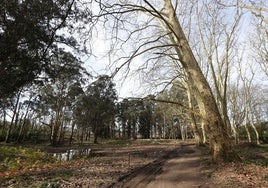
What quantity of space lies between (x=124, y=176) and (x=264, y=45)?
16347 mm

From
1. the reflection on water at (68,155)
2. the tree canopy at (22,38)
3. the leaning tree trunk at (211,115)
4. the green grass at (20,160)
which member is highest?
the tree canopy at (22,38)

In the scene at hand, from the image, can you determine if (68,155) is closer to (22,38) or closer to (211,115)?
(22,38)

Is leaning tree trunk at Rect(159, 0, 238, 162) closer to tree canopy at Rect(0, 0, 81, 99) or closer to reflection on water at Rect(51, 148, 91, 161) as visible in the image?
tree canopy at Rect(0, 0, 81, 99)

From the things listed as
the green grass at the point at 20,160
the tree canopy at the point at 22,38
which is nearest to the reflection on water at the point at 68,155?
the green grass at the point at 20,160

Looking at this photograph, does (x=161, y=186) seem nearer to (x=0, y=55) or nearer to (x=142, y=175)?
(x=142, y=175)

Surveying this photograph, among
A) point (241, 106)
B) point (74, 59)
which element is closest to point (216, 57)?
point (74, 59)

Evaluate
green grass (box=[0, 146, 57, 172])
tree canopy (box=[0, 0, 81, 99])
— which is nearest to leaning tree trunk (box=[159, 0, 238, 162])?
tree canopy (box=[0, 0, 81, 99])

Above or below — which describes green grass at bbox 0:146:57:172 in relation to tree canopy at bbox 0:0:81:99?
below

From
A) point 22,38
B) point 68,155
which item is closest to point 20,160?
point 68,155

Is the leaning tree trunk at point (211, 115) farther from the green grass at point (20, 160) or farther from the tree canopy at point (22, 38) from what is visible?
the green grass at point (20, 160)

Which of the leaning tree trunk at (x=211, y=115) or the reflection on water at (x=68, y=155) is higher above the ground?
the leaning tree trunk at (x=211, y=115)

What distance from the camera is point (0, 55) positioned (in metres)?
9.30

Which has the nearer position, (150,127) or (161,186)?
(161,186)

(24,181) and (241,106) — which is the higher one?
(241,106)
